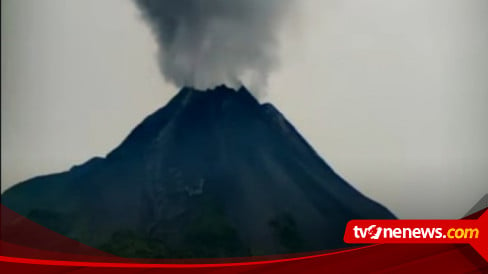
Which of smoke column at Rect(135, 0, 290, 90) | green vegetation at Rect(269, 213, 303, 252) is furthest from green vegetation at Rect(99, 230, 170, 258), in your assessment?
smoke column at Rect(135, 0, 290, 90)

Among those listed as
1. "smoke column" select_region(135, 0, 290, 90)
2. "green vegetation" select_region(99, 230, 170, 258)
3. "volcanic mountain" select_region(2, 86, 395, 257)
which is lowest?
"green vegetation" select_region(99, 230, 170, 258)

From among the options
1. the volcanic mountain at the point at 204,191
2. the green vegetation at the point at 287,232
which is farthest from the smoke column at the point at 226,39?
the green vegetation at the point at 287,232

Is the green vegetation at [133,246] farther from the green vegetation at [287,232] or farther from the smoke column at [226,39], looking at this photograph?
the smoke column at [226,39]

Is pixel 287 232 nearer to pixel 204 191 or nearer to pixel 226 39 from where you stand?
pixel 204 191

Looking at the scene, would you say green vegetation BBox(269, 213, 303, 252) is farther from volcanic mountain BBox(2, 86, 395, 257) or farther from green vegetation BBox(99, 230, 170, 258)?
green vegetation BBox(99, 230, 170, 258)

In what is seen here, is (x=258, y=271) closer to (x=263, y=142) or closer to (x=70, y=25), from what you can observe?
(x=263, y=142)

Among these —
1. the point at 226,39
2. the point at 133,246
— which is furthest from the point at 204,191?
the point at 226,39
